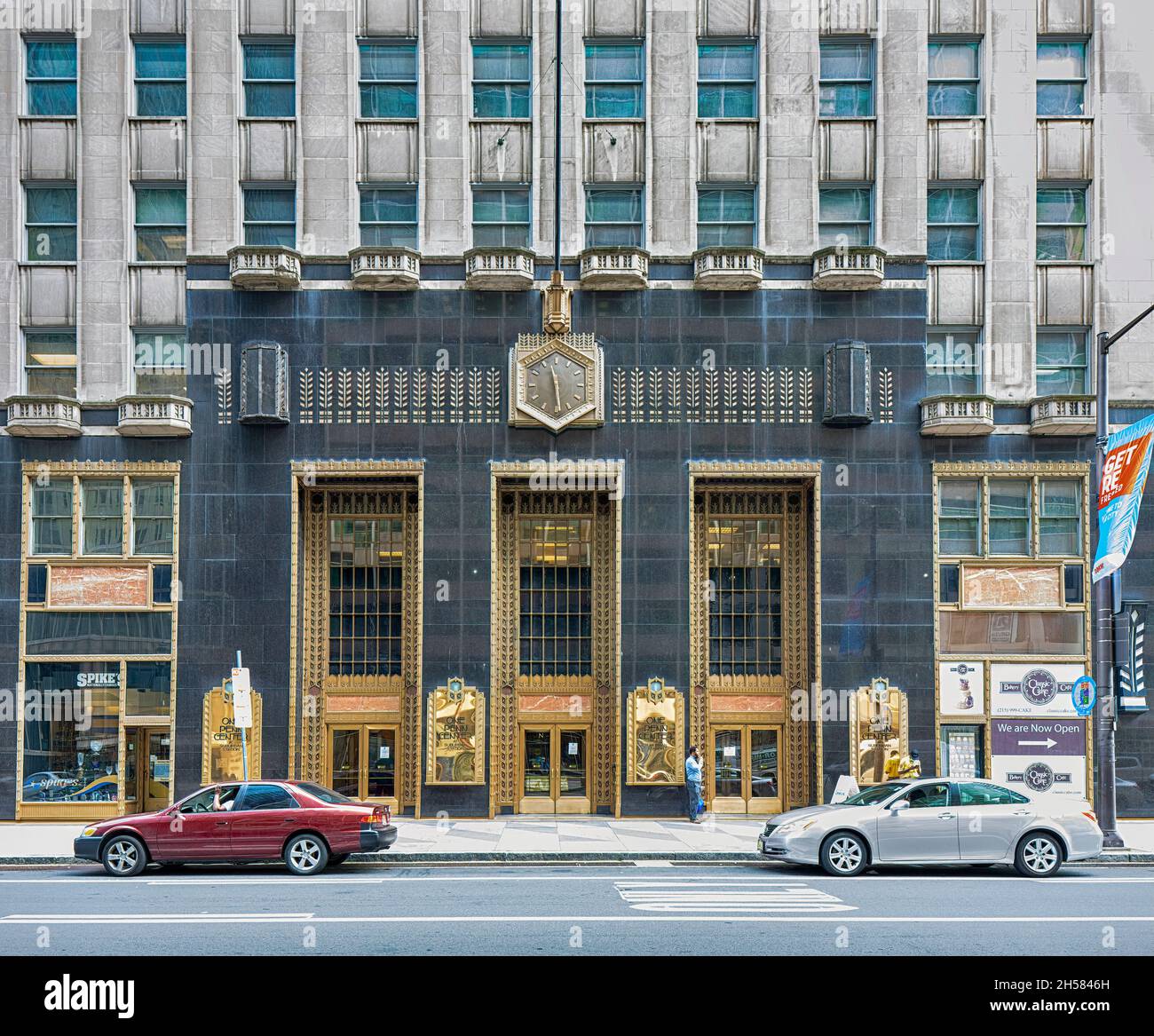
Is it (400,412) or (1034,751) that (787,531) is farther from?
(400,412)

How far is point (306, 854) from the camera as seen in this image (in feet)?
54.9

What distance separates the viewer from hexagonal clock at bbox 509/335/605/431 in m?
23.7

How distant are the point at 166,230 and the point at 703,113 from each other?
1239 cm

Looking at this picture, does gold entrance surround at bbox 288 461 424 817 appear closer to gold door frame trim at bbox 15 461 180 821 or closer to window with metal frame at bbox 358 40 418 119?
gold door frame trim at bbox 15 461 180 821

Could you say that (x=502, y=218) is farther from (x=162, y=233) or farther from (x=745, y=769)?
(x=745, y=769)

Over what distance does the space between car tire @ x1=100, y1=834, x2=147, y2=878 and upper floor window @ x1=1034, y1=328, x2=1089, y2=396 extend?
20.4 m

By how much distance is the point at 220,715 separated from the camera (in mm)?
23250

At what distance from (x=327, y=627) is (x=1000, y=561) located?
14.9 meters

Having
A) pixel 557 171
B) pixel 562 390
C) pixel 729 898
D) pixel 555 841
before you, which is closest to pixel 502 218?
pixel 557 171

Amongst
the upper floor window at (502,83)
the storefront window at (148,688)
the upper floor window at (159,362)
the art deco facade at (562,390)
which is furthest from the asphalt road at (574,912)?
the upper floor window at (502,83)

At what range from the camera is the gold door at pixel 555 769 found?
23.9 meters

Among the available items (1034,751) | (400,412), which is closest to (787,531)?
(1034,751)

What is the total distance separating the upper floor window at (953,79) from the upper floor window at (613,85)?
6626mm
